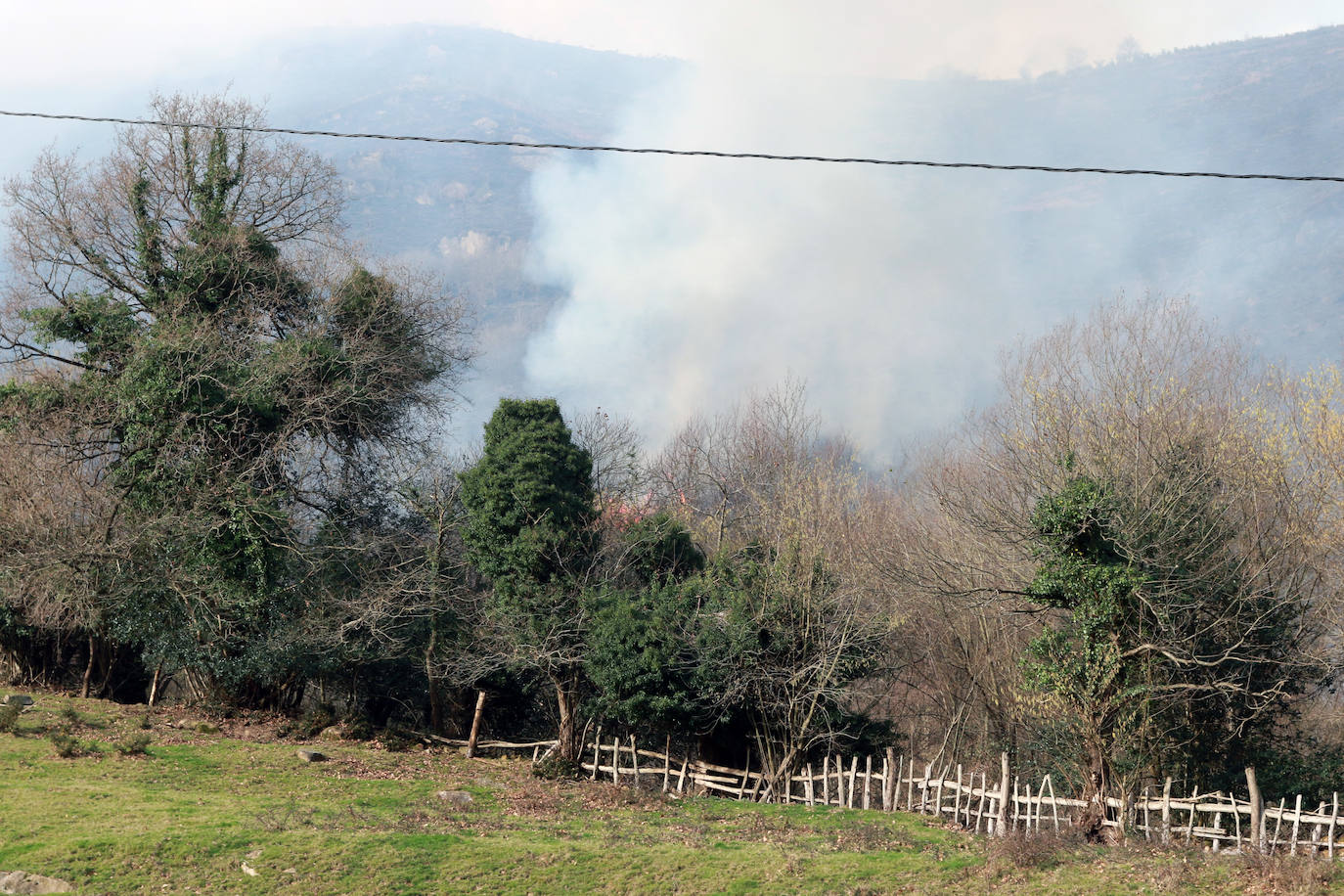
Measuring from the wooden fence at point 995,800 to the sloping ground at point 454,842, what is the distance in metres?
1.56

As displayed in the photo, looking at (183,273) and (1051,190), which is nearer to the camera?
(183,273)

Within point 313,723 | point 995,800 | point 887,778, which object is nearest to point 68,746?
point 313,723

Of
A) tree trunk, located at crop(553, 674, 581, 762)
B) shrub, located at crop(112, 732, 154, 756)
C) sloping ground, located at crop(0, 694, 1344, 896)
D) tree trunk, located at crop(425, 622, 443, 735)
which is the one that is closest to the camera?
sloping ground, located at crop(0, 694, 1344, 896)

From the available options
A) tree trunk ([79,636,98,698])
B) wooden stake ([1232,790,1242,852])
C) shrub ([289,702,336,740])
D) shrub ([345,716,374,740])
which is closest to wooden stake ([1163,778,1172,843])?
wooden stake ([1232,790,1242,852])

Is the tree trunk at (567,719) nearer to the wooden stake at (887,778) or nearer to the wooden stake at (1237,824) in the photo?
the wooden stake at (887,778)

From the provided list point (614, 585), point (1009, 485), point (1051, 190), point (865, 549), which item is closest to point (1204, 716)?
point (1009, 485)

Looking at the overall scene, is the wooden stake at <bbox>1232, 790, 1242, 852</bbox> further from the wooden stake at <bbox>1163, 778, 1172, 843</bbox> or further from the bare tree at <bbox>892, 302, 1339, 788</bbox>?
the bare tree at <bbox>892, 302, 1339, 788</bbox>

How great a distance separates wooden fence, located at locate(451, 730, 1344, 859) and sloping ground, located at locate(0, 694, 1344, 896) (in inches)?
61.4

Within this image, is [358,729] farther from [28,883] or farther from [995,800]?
[995,800]

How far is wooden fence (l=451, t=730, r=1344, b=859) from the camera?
1794cm

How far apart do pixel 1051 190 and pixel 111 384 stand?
200m

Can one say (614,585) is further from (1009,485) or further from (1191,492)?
(1191,492)

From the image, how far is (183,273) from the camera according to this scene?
28.7 m

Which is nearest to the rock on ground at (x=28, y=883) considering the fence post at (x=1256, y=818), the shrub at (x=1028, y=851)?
the shrub at (x=1028, y=851)
